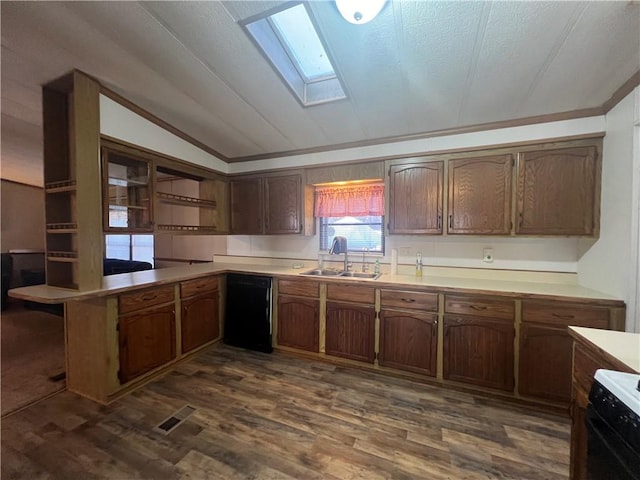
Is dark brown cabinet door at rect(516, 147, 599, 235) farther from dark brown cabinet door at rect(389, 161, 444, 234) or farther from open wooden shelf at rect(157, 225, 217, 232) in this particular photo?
open wooden shelf at rect(157, 225, 217, 232)

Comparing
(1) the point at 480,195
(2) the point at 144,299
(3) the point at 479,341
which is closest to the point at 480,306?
(3) the point at 479,341

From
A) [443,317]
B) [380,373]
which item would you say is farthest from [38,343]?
[443,317]

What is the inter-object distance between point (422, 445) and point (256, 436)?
110 cm

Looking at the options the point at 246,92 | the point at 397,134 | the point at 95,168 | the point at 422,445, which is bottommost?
the point at 422,445

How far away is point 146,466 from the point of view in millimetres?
1493

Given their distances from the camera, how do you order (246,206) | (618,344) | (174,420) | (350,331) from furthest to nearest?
(246,206) < (350,331) < (174,420) < (618,344)

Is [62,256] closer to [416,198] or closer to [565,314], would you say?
[416,198]

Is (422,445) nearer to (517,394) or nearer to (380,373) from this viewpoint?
(380,373)

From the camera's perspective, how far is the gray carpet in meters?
2.13

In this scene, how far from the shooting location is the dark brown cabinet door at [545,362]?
6.33 feet

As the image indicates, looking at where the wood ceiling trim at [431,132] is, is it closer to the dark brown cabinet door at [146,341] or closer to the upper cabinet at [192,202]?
the upper cabinet at [192,202]

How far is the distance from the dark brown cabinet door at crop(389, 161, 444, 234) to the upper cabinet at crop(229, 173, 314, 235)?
1.05 m

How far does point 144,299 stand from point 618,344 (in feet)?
10.2

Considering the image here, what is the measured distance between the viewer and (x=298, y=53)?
1.96 m
